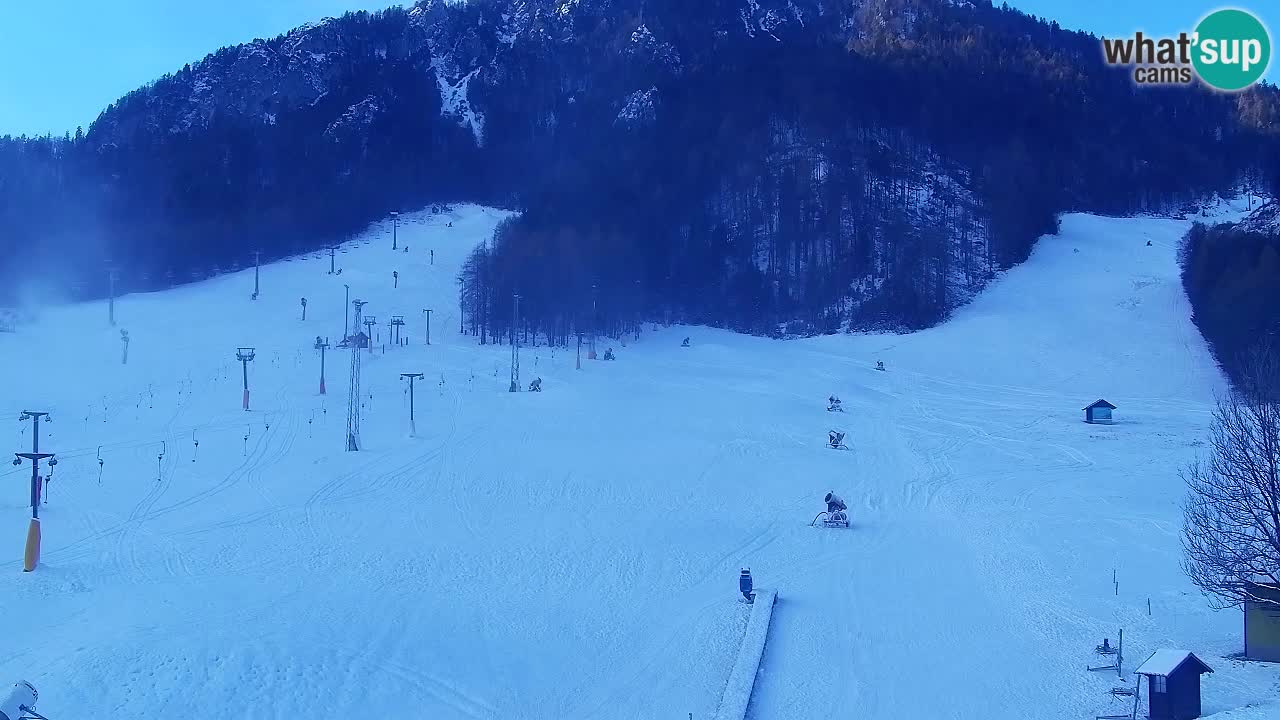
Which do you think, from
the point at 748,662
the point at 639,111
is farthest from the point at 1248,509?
the point at 639,111

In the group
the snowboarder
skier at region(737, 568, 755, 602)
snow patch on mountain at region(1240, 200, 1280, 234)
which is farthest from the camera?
snow patch on mountain at region(1240, 200, 1280, 234)

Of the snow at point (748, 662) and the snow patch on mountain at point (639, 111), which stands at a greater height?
the snow patch on mountain at point (639, 111)

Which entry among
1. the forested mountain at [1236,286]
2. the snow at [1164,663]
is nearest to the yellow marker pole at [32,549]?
the snow at [1164,663]

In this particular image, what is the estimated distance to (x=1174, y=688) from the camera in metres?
12.0

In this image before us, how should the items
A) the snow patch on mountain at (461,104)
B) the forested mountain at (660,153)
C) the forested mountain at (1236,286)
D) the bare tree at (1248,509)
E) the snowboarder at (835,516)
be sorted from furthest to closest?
the snow patch on mountain at (461,104)
the forested mountain at (660,153)
the forested mountain at (1236,286)
the snowboarder at (835,516)
the bare tree at (1248,509)

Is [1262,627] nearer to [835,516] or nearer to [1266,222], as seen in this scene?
[835,516]

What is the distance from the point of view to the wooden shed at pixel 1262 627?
13480mm

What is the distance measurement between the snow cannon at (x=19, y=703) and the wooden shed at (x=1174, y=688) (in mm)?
13245

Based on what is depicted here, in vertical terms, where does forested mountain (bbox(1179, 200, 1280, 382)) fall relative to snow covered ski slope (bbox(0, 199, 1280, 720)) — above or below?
above

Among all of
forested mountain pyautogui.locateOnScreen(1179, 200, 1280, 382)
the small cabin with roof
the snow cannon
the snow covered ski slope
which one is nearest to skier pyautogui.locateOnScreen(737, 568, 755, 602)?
the snow covered ski slope

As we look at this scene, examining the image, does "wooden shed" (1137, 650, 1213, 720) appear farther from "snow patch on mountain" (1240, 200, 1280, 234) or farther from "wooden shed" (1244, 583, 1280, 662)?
"snow patch on mountain" (1240, 200, 1280, 234)

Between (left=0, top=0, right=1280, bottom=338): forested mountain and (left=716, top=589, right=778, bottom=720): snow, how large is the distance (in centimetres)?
5013

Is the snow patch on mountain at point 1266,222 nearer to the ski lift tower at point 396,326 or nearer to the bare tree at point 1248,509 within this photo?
the ski lift tower at point 396,326

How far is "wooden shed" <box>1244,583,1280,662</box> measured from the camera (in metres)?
13.5
